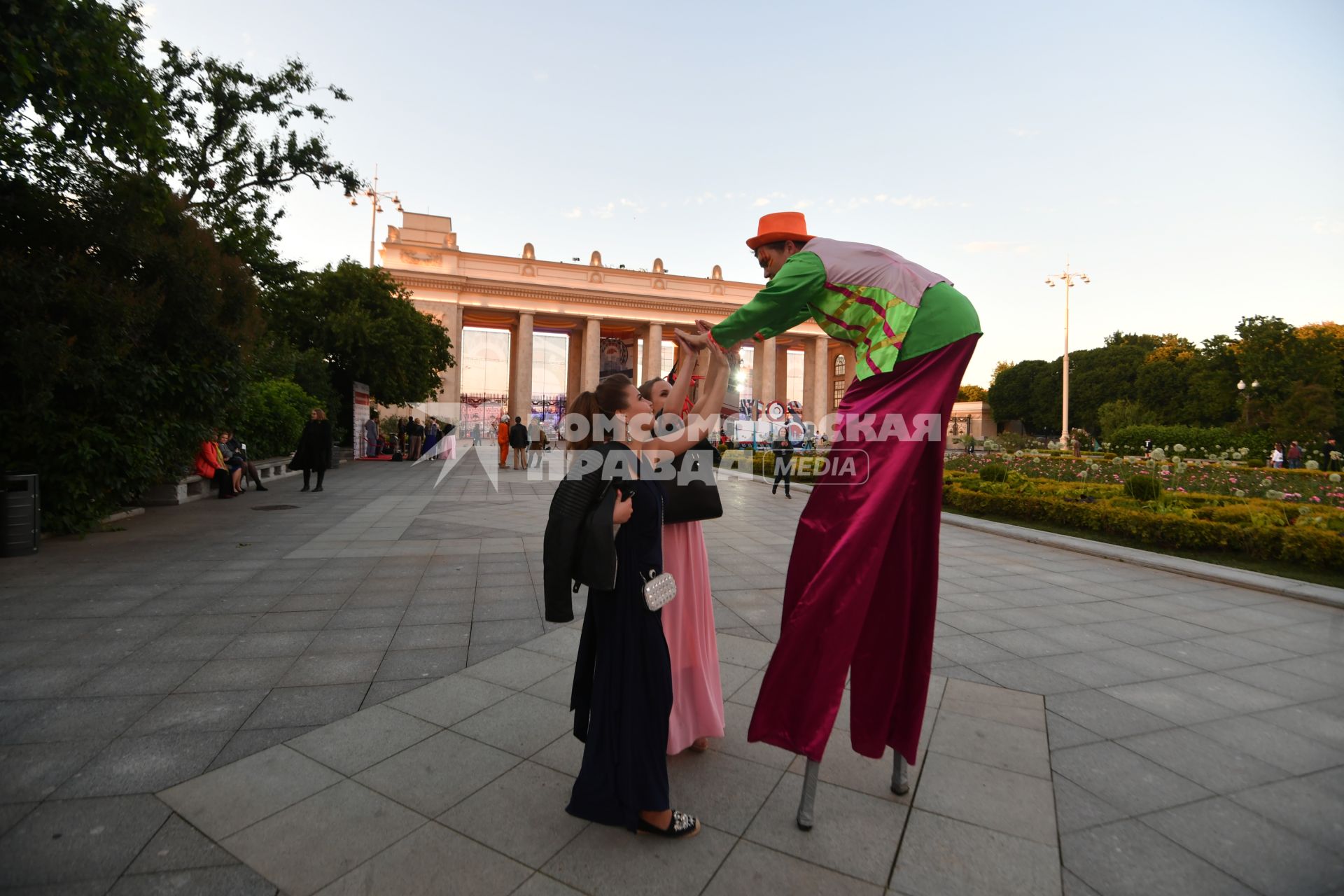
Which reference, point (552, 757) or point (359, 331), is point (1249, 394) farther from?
point (552, 757)

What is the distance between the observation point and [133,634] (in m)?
4.07

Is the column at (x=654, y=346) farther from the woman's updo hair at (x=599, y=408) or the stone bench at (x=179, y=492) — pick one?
the woman's updo hair at (x=599, y=408)

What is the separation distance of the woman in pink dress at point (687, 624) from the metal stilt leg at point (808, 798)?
0.56 meters

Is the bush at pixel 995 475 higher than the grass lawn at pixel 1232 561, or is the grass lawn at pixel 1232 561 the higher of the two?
the bush at pixel 995 475

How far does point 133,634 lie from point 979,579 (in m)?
6.65

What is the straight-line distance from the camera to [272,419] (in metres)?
16.1

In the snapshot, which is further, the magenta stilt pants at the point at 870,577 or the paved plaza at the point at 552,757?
the magenta stilt pants at the point at 870,577

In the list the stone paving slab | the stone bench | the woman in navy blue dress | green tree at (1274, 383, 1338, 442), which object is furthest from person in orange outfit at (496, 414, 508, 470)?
green tree at (1274, 383, 1338, 442)

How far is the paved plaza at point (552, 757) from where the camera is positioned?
1986 millimetres

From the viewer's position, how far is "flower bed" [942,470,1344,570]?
697cm

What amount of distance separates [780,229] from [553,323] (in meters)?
55.2

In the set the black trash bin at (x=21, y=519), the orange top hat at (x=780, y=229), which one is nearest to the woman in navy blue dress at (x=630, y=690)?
the orange top hat at (x=780, y=229)

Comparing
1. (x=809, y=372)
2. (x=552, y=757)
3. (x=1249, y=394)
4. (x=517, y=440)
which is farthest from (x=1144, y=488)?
(x=809, y=372)

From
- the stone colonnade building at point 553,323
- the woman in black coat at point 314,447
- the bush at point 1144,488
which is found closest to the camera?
the bush at point 1144,488
